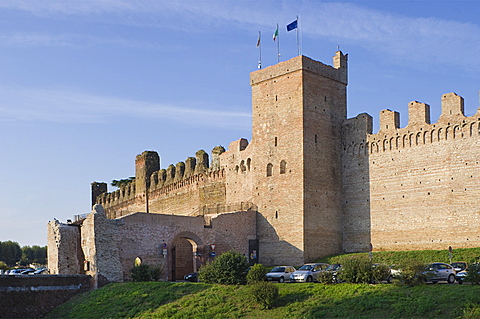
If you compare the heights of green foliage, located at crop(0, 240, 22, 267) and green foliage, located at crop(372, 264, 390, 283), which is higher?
green foliage, located at crop(372, 264, 390, 283)

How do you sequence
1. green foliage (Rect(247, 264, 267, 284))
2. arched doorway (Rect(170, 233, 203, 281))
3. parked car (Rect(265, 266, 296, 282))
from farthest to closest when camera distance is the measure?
arched doorway (Rect(170, 233, 203, 281)), parked car (Rect(265, 266, 296, 282)), green foliage (Rect(247, 264, 267, 284))

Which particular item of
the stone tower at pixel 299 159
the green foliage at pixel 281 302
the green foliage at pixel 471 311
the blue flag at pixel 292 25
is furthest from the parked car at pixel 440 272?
the blue flag at pixel 292 25

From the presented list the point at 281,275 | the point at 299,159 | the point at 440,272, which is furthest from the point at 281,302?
the point at 299,159

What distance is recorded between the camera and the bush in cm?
2883

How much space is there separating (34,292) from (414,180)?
22449 mm

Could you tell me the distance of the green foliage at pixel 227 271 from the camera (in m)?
33.0

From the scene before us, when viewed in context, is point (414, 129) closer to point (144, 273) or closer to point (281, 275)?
point (281, 275)

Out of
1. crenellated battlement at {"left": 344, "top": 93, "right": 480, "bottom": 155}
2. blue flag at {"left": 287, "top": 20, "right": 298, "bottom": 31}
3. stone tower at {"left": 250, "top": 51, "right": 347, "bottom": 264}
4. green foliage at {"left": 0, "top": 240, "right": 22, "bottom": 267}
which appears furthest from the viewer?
green foliage at {"left": 0, "top": 240, "right": 22, "bottom": 267}

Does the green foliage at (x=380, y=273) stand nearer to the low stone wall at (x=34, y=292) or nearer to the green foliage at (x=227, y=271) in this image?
the green foliage at (x=227, y=271)

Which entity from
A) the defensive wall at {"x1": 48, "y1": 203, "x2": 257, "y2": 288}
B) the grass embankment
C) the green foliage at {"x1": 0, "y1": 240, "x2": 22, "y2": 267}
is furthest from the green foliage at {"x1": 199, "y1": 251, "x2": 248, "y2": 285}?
the green foliage at {"x1": 0, "y1": 240, "x2": 22, "y2": 267}

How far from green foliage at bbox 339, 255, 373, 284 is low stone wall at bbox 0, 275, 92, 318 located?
15.6 metres

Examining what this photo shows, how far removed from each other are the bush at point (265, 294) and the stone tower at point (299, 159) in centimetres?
1203

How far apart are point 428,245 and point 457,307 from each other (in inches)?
594

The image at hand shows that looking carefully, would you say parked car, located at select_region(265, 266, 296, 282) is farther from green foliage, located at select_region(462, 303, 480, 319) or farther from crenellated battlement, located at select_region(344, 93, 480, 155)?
green foliage, located at select_region(462, 303, 480, 319)
